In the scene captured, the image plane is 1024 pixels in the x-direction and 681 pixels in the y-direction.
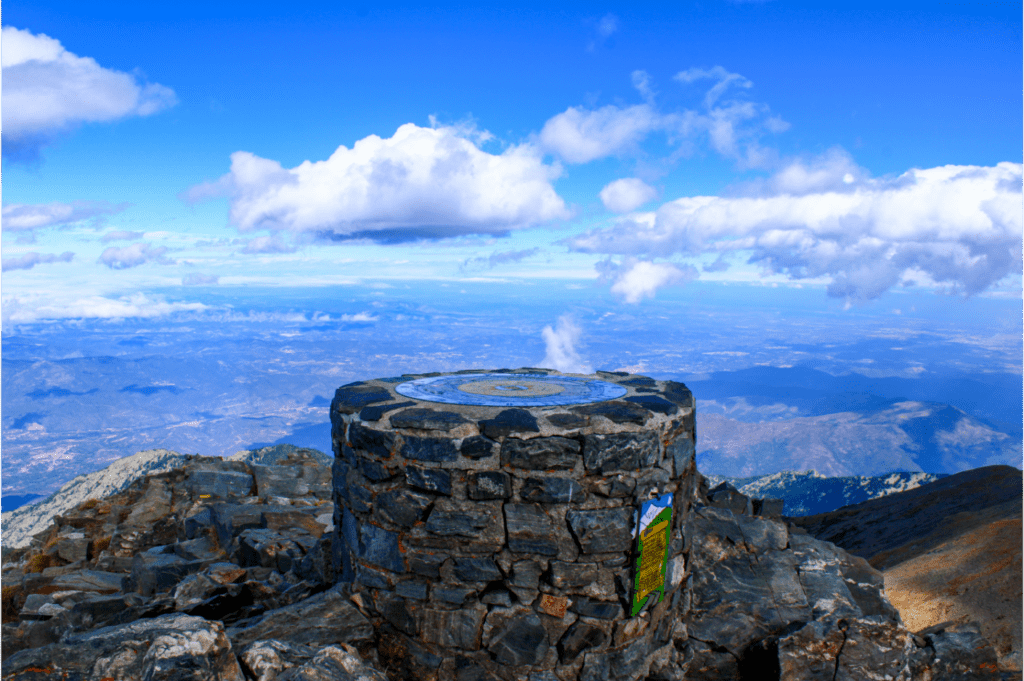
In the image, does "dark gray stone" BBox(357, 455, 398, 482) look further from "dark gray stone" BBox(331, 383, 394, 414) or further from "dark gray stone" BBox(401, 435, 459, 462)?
"dark gray stone" BBox(331, 383, 394, 414)

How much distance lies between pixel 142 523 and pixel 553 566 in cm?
1051

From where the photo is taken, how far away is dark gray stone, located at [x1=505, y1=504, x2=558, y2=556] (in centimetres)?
531

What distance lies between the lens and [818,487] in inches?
1507

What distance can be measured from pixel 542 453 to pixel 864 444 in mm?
195217

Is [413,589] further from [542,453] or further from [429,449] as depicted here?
[542,453]

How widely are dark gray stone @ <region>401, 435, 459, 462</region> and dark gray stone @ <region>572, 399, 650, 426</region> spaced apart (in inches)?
54.2

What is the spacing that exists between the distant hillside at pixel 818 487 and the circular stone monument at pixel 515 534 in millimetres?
28397

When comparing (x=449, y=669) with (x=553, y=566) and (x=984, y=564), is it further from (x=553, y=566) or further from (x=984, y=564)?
(x=984, y=564)

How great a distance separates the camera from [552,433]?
5309mm

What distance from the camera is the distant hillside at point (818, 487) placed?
30500mm

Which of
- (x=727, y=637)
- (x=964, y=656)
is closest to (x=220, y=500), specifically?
(x=727, y=637)

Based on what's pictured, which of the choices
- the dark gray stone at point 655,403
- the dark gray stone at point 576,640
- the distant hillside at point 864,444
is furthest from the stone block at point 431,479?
the distant hillside at point 864,444

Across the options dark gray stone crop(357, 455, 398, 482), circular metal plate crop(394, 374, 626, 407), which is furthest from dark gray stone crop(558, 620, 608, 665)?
dark gray stone crop(357, 455, 398, 482)

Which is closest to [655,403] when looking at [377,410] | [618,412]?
[618,412]
